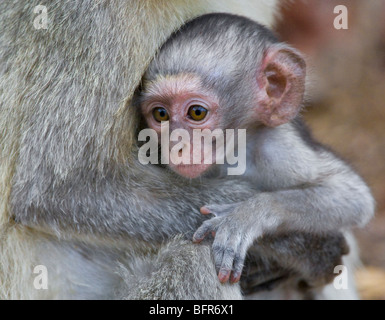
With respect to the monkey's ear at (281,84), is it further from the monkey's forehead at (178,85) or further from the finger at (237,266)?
the finger at (237,266)

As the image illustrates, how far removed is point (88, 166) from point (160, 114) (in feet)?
1.17

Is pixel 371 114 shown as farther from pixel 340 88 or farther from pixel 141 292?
pixel 141 292

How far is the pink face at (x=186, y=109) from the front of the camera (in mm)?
2820

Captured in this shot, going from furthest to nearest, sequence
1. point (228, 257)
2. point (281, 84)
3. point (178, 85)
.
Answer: point (281, 84) → point (178, 85) → point (228, 257)

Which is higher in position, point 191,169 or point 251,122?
point 251,122

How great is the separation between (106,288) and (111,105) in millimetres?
843

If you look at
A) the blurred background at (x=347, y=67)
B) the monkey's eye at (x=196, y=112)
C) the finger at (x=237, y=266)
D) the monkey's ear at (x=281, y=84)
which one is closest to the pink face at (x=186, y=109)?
the monkey's eye at (x=196, y=112)

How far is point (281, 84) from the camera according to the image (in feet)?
9.89

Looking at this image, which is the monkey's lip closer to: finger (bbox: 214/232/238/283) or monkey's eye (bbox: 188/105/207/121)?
monkey's eye (bbox: 188/105/207/121)

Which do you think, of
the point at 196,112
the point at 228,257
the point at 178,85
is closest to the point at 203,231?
the point at 228,257

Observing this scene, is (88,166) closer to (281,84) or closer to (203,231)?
(203,231)

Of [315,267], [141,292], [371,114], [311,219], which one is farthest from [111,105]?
[371,114]

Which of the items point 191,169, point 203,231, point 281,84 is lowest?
point 203,231

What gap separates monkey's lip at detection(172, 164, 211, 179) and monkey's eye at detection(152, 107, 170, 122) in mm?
205
